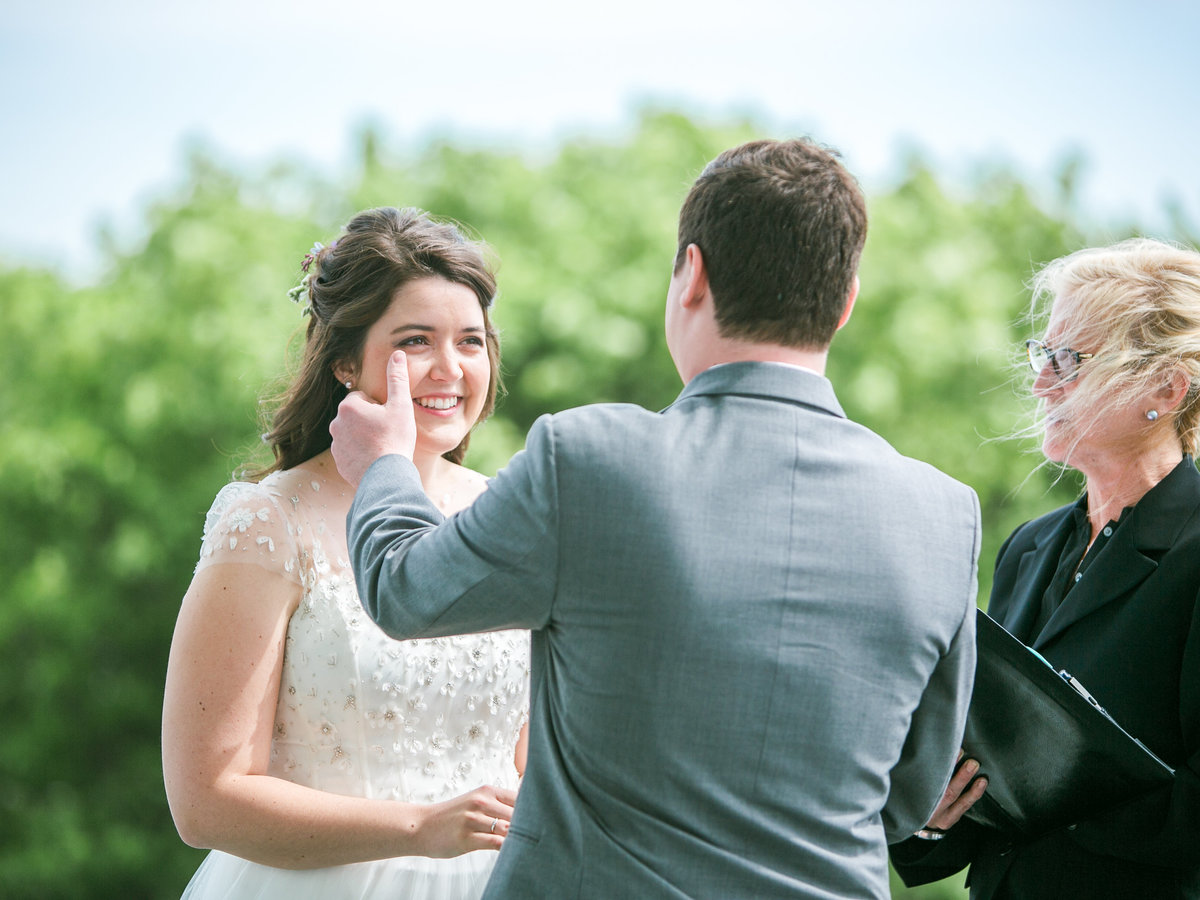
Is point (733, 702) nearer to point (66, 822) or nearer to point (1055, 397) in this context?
point (1055, 397)

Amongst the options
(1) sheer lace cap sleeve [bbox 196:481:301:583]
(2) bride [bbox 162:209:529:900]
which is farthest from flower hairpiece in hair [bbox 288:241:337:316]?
(1) sheer lace cap sleeve [bbox 196:481:301:583]

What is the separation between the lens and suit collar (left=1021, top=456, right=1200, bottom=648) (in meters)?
2.63

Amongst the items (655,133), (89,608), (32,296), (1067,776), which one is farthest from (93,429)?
(1067,776)

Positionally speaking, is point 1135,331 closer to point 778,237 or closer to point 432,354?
point 778,237

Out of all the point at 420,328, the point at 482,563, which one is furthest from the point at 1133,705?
the point at 420,328

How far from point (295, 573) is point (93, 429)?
831 cm

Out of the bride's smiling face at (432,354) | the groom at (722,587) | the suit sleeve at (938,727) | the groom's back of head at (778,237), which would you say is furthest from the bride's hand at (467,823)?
the groom's back of head at (778,237)

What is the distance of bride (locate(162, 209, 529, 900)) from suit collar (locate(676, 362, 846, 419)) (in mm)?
1106

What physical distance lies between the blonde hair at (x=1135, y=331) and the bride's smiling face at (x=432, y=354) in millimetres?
1526

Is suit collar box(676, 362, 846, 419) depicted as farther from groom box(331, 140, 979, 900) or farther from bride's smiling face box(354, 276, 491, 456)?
bride's smiling face box(354, 276, 491, 456)

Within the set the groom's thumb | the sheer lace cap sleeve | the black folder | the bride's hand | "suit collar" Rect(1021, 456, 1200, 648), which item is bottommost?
the bride's hand

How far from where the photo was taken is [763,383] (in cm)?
177

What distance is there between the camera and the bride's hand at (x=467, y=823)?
93.0 inches

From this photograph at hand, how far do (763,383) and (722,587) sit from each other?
0.34 meters
